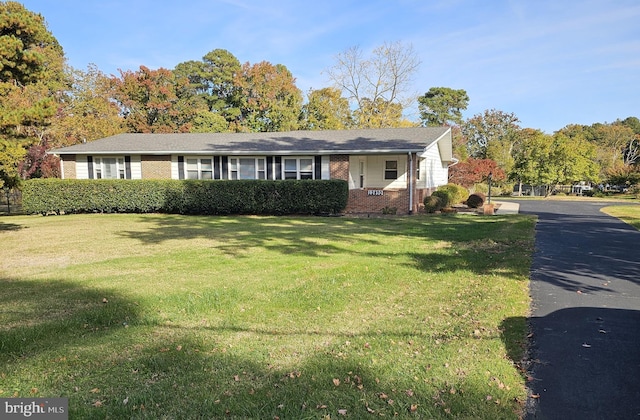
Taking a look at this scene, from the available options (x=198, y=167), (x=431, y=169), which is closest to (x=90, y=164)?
(x=198, y=167)

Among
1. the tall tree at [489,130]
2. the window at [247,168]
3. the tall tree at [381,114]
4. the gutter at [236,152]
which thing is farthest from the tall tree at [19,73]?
the tall tree at [489,130]

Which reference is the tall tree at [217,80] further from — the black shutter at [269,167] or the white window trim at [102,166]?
the black shutter at [269,167]

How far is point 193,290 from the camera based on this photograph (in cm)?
587

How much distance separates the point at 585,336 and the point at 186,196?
54.1ft

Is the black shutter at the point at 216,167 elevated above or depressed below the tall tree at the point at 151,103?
below

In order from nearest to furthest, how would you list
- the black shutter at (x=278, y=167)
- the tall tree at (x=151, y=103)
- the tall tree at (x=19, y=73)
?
1. the tall tree at (x=19, y=73)
2. the black shutter at (x=278, y=167)
3. the tall tree at (x=151, y=103)

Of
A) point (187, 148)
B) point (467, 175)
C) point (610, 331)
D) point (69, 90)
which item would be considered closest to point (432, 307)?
point (610, 331)

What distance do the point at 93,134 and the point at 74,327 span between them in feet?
93.3

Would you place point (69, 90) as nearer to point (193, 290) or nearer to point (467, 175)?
point (467, 175)

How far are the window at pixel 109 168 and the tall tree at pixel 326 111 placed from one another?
68.8 ft

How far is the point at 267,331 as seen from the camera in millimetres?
4379

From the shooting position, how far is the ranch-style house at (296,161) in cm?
1856

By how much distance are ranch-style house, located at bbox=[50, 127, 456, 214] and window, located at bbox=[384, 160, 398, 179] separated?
0.16 feet
